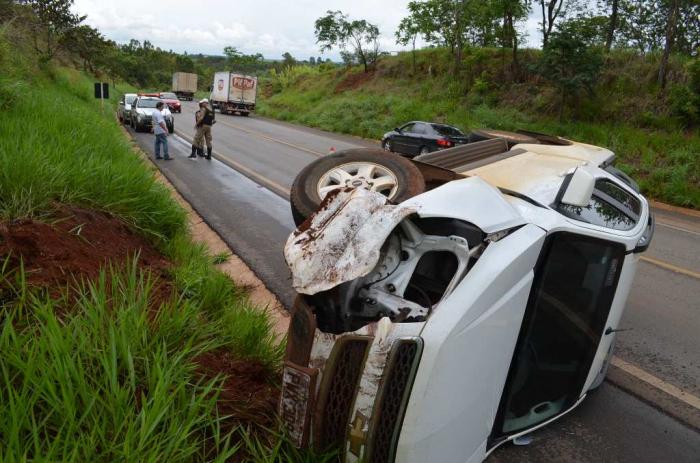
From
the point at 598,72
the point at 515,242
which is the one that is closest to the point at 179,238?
the point at 515,242

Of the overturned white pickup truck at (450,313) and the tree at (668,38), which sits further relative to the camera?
the tree at (668,38)

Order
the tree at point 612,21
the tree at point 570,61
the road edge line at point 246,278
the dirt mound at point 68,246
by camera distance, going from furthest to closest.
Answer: the tree at point 612,21 < the tree at point 570,61 < the road edge line at point 246,278 < the dirt mound at point 68,246

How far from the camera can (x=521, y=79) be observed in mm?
24594

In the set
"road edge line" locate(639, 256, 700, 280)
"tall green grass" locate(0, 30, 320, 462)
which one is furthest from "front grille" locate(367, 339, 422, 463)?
"road edge line" locate(639, 256, 700, 280)

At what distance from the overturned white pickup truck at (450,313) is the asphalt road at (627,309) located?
318 mm

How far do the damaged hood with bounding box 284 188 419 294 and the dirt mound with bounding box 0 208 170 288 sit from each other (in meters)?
1.56

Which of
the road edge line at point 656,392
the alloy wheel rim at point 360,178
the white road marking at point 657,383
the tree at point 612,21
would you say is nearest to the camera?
the road edge line at point 656,392

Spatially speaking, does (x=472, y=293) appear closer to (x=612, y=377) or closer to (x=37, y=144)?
(x=612, y=377)

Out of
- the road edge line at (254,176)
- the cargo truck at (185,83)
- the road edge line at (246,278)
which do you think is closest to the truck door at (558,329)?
the road edge line at (246,278)

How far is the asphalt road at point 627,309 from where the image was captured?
3248 millimetres

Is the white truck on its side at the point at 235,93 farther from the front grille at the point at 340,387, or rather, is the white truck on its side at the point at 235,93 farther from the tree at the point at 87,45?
the front grille at the point at 340,387

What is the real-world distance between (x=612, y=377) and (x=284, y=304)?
2834mm

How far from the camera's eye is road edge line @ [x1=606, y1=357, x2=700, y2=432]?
11.9 ft

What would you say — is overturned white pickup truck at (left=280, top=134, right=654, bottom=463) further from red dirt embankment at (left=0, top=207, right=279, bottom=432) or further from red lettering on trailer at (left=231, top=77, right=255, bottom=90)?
red lettering on trailer at (left=231, top=77, right=255, bottom=90)
